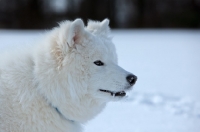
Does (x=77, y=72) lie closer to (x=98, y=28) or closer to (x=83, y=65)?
(x=83, y=65)

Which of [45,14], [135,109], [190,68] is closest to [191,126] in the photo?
[135,109]

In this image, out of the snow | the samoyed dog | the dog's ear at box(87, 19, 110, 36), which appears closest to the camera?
the samoyed dog

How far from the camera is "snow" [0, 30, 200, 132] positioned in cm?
488

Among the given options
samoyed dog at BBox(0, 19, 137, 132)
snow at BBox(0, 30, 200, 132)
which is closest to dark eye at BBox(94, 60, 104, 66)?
samoyed dog at BBox(0, 19, 137, 132)

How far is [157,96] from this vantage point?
6594mm

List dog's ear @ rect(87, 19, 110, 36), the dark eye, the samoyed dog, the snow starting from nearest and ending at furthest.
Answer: the samoyed dog, the dark eye, dog's ear @ rect(87, 19, 110, 36), the snow

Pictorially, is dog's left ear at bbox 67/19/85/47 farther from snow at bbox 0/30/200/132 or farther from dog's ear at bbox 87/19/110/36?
snow at bbox 0/30/200/132

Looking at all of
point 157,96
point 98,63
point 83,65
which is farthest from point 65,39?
point 157,96

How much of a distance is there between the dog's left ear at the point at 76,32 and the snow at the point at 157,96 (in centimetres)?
55

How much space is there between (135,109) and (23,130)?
3192 millimetres

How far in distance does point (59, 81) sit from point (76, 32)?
1.66ft

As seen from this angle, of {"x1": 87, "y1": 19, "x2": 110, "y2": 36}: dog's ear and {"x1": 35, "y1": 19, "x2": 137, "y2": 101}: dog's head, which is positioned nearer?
{"x1": 35, "y1": 19, "x2": 137, "y2": 101}: dog's head

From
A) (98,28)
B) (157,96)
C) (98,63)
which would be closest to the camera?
(98,63)

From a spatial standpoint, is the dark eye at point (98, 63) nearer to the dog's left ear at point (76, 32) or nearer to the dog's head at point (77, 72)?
the dog's head at point (77, 72)
